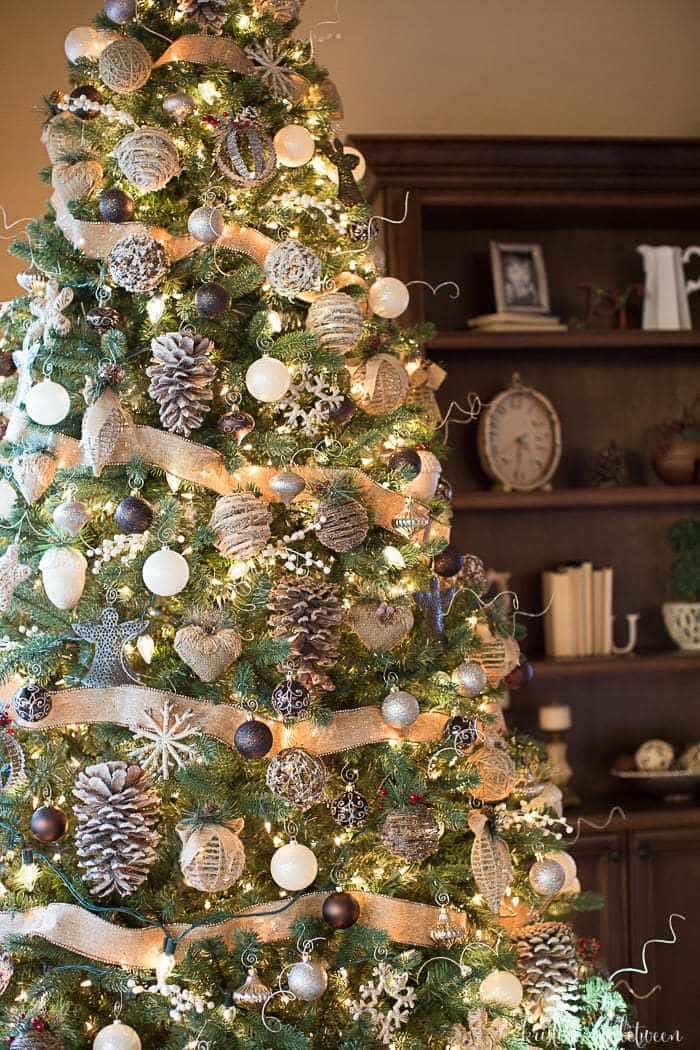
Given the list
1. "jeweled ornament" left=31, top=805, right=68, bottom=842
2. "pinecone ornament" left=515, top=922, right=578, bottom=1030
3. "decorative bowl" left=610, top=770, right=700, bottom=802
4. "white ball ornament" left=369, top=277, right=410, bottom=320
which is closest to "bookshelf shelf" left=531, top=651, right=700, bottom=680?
"decorative bowl" left=610, top=770, right=700, bottom=802

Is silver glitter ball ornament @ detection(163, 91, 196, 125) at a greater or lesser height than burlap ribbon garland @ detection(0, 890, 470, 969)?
greater

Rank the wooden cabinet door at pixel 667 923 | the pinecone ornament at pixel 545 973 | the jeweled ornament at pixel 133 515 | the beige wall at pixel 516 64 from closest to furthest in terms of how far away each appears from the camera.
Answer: the jeweled ornament at pixel 133 515
the pinecone ornament at pixel 545 973
the wooden cabinet door at pixel 667 923
the beige wall at pixel 516 64

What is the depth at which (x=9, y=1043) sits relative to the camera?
50.8 inches

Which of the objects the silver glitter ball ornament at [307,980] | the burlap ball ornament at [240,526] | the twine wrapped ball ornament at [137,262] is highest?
the twine wrapped ball ornament at [137,262]

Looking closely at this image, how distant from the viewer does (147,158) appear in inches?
55.3

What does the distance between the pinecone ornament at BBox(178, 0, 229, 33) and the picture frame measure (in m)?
1.45

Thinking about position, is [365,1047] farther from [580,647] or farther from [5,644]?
[580,647]

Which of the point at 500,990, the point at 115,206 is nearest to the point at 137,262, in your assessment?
the point at 115,206

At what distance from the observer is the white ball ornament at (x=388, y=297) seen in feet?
5.13

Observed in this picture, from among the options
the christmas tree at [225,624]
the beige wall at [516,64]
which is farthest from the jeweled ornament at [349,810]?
the beige wall at [516,64]

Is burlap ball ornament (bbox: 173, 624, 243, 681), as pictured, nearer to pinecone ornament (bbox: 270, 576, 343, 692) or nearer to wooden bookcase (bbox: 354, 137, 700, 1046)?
pinecone ornament (bbox: 270, 576, 343, 692)

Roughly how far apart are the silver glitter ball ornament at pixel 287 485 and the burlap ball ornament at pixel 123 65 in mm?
543

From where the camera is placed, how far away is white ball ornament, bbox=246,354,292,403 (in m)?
1.40

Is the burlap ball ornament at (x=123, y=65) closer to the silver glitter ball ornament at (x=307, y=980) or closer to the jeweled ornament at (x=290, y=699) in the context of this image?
the jeweled ornament at (x=290, y=699)
